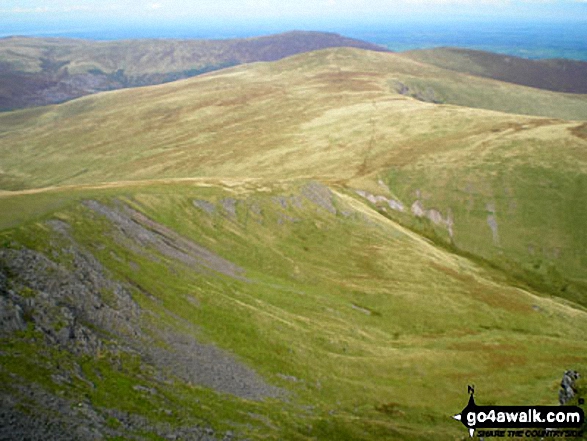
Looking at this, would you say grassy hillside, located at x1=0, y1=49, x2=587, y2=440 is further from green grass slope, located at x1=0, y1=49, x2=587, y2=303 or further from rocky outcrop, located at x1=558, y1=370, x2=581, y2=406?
rocky outcrop, located at x1=558, y1=370, x2=581, y2=406

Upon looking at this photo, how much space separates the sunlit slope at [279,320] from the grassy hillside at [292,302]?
247mm

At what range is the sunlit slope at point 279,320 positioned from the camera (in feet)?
123

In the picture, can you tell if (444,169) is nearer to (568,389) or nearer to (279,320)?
(279,320)

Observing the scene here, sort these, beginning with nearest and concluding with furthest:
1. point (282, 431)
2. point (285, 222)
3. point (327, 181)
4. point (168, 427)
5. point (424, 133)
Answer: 1. point (168, 427)
2. point (282, 431)
3. point (285, 222)
4. point (327, 181)
5. point (424, 133)

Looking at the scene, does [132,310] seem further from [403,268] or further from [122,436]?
[403,268]

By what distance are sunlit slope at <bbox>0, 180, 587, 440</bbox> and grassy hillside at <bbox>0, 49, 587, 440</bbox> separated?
0.81 feet

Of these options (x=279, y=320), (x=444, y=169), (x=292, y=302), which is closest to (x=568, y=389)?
(x=279, y=320)

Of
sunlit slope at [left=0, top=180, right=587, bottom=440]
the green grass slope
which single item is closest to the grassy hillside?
sunlit slope at [left=0, top=180, right=587, bottom=440]

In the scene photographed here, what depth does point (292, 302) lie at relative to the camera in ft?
202

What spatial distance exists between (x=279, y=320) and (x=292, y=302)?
20.0ft

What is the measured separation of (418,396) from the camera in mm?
48688

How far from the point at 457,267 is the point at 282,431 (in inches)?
2389

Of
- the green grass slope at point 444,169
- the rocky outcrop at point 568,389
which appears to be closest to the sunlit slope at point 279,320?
the rocky outcrop at point 568,389

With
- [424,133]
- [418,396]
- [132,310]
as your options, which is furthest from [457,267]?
[424,133]
